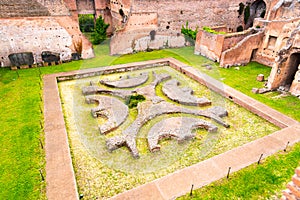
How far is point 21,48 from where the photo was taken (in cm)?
1697

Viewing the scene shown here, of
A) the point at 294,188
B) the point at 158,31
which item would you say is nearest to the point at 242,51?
the point at 158,31

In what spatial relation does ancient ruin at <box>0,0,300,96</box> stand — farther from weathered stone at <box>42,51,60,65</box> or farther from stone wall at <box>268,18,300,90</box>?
weathered stone at <box>42,51,60,65</box>

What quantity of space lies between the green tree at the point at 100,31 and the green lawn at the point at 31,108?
2324 mm

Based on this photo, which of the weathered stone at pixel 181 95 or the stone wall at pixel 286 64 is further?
the stone wall at pixel 286 64

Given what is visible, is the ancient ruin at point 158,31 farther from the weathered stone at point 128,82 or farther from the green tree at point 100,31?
the weathered stone at point 128,82

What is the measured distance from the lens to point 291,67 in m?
14.1

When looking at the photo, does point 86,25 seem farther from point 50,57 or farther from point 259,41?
point 259,41

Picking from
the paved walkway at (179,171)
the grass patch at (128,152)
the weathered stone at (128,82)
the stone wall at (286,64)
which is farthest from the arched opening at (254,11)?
the grass patch at (128,152)

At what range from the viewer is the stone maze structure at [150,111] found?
31.5 feet

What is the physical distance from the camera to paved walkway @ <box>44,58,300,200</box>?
6.86 meters

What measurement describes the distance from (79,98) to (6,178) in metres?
6.39

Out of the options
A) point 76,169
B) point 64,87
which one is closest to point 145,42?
point 64,87

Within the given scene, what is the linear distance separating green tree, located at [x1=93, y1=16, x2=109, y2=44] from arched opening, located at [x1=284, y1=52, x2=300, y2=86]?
1743 cm

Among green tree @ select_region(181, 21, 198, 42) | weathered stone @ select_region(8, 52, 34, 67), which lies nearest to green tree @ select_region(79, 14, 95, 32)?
green tree @ select_region(181, 21, 198, 42)
